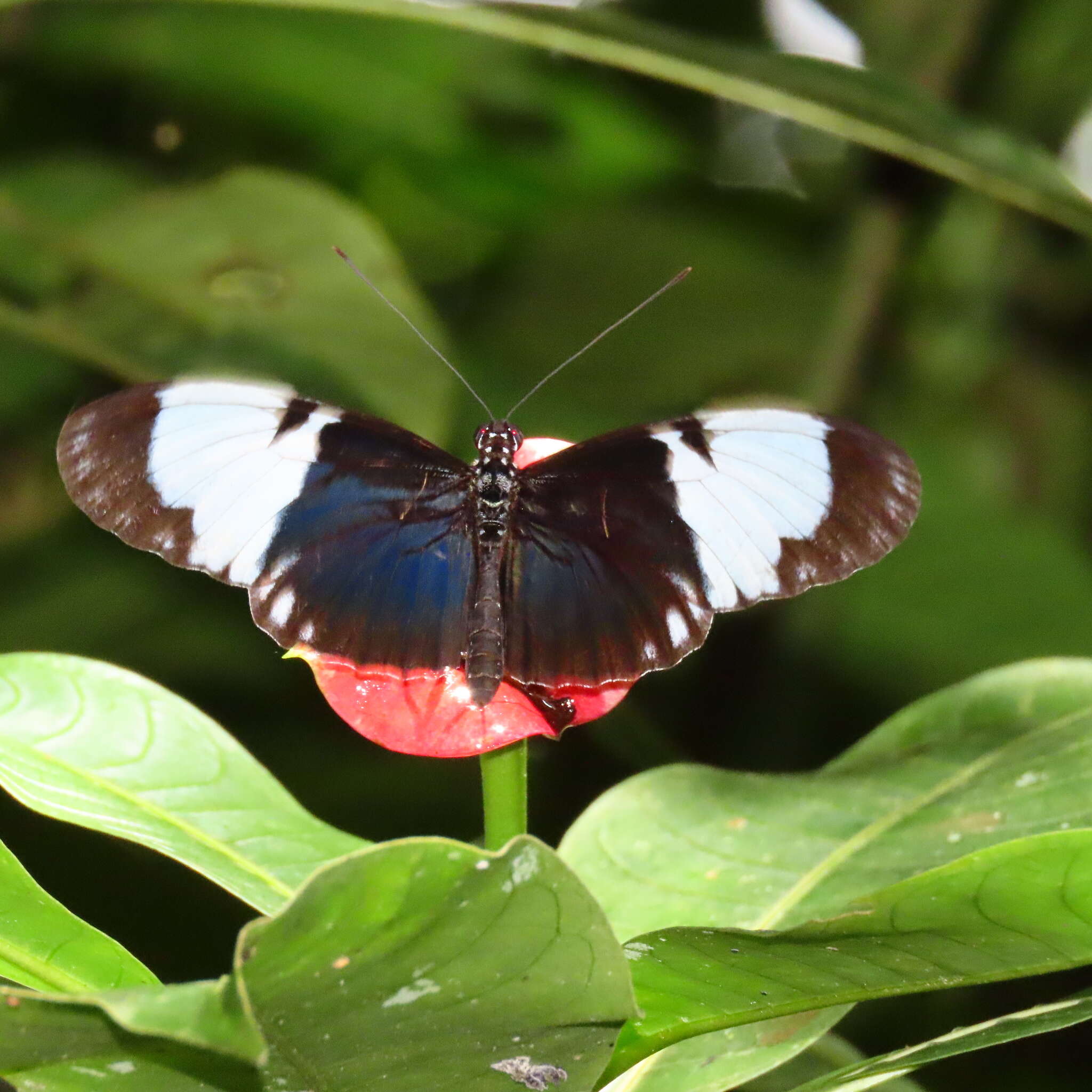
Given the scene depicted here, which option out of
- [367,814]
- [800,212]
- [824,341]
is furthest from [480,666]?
[800,212]

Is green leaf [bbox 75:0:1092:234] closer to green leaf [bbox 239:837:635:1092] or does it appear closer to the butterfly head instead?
the butterfly head

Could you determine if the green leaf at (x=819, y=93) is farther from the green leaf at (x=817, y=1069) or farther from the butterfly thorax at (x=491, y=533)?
the green leaf at (x=817, y=1069)

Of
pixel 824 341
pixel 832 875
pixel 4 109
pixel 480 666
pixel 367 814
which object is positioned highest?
pixel 4 109

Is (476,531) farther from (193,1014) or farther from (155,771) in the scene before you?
(193,1014)

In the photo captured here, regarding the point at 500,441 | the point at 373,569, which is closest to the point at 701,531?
the point at 500,441

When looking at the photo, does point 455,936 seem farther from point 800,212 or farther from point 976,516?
point 800,212
